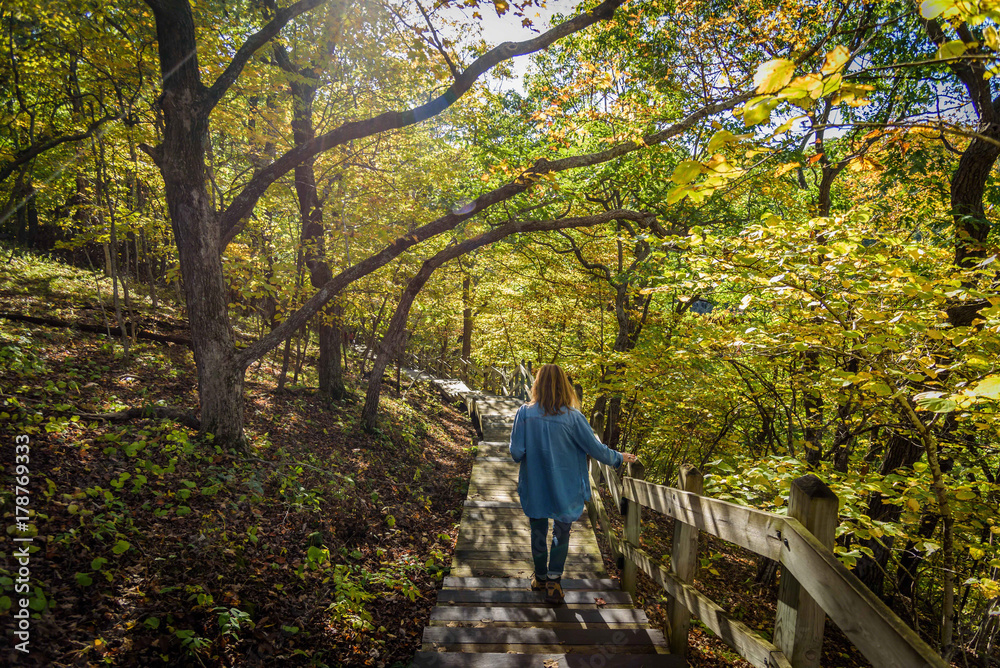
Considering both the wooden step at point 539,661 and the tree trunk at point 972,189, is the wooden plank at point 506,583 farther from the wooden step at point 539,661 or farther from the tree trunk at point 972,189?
the tree trunk at point 972,189

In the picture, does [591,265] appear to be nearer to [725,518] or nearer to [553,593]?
[553,593]

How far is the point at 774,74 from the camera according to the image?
1454mm

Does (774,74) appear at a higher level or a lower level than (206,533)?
higher

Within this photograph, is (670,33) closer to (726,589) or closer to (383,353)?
(383,353)

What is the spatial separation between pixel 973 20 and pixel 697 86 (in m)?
7.82

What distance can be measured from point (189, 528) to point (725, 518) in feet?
14.2

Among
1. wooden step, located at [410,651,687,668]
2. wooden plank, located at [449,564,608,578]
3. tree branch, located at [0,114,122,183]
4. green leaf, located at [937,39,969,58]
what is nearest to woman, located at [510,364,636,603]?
wooden step, located at [410,651,687,668]

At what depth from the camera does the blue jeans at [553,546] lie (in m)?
3.80

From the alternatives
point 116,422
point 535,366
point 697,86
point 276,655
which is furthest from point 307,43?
point 535,366

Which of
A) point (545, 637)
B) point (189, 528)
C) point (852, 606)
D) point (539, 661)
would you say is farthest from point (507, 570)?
point (852, 606)

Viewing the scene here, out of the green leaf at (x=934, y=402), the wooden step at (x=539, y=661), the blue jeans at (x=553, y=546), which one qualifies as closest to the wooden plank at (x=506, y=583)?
the blue jeans at (x=553, y=546)

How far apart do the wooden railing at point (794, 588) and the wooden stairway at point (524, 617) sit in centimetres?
41

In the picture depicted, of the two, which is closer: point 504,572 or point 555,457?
point 555,457

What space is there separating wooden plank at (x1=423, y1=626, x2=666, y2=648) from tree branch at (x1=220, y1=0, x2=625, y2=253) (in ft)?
16.2
